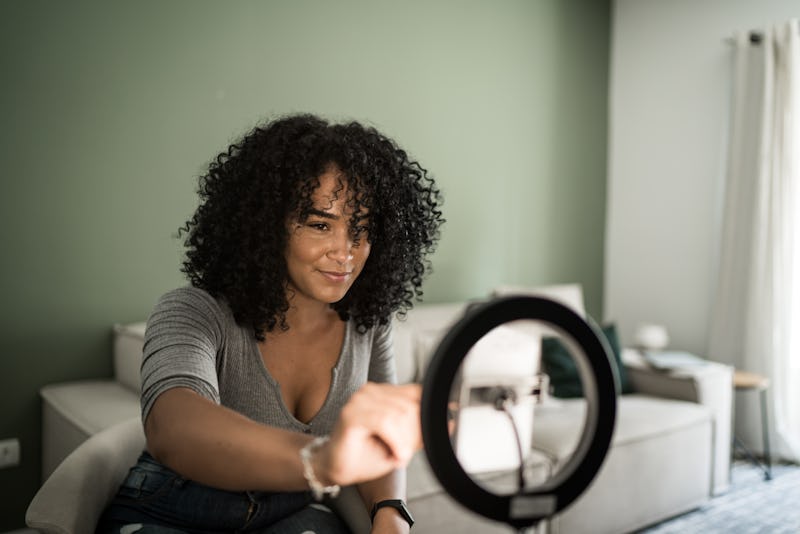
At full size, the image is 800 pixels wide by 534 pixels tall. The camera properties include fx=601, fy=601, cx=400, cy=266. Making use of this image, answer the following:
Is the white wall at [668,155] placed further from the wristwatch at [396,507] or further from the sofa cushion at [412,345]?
the wristwatch at [396,507]

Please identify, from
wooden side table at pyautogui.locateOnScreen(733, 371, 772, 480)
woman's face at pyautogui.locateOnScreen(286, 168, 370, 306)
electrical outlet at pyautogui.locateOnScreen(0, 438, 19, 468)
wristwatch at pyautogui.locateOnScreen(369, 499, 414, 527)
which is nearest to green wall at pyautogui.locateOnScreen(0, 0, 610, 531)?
electrical outlet at pyautogui.locateOnScreen(0, 438, 19, 468)

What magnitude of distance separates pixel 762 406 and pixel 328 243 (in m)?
3.13

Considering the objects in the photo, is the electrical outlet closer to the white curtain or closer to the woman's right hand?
the woman's right hand

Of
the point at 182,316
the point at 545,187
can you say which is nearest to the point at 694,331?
the point at 545,187

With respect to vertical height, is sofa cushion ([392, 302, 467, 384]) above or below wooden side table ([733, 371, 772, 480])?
above

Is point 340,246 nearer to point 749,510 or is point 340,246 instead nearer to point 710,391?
point 710,391

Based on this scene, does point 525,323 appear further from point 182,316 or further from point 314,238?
point 182,316

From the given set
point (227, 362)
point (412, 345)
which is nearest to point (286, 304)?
point (227, 362)

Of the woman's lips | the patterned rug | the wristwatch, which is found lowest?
the patterned rug

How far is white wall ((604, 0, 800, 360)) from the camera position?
3.51 metres

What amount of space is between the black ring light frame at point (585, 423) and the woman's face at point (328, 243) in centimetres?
42

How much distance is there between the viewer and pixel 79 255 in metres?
2.12

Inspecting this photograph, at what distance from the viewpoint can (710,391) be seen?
2.71 metres

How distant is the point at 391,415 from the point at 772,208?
3366 mm
